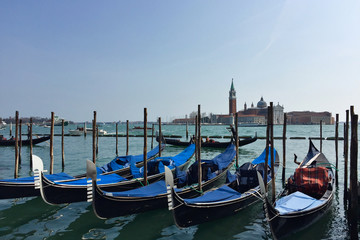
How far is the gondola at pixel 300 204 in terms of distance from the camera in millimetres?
4883

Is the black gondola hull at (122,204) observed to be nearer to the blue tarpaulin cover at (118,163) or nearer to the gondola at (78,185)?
the gondola at (78,185)

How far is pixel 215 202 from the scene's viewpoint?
5.93 m

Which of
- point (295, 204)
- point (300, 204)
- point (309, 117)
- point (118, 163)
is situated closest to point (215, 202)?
point (295, 204)

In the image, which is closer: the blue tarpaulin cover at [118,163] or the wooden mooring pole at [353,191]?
the wooden mooring pole at [353,191]

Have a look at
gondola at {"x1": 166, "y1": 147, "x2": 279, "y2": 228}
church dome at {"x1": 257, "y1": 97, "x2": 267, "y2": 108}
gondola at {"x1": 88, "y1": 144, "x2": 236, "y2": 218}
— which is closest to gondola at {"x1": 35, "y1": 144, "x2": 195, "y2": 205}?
gondola at {"x1": 88, "y1": 144, "x2": 236, "y2": 218}

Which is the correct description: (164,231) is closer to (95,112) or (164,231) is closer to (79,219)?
(79,219)

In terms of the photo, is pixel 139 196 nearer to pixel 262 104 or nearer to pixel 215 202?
pixel 215 202

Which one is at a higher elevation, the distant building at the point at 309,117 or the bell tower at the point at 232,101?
the bell tower at the point at 232,101

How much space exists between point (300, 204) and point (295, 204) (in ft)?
0.43

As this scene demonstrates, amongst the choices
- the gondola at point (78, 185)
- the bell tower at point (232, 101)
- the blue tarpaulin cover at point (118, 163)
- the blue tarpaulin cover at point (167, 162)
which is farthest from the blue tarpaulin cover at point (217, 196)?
the bell tower at point (232, 101)

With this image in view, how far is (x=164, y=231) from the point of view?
591cm

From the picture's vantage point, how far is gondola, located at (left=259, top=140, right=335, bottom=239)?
16.0ft

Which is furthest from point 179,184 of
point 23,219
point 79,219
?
point 23,219

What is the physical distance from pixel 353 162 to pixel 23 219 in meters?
7.22
